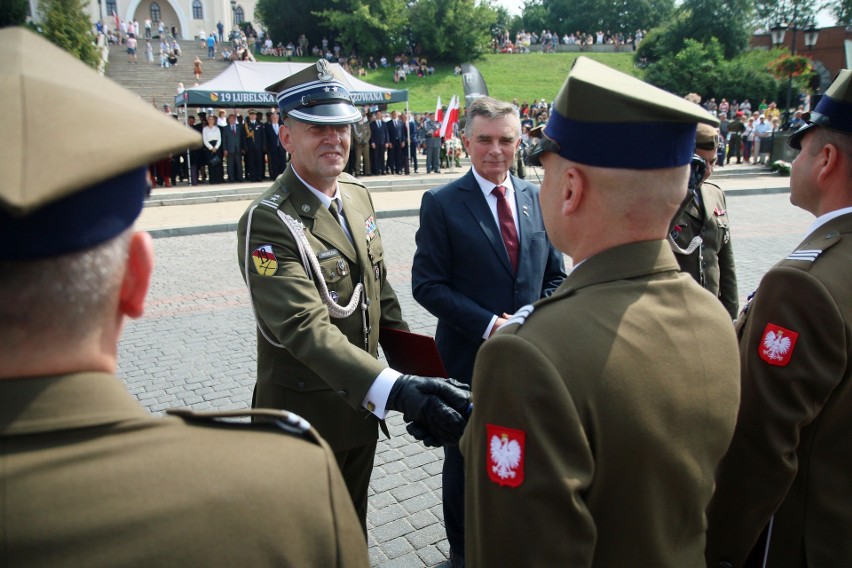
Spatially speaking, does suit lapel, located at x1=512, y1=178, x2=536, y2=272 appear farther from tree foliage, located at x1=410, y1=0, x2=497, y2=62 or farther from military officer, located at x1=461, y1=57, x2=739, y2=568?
tree foliage, located at x1=410, y1=0, x2=497, y2=62

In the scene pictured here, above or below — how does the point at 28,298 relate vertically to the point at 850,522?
above

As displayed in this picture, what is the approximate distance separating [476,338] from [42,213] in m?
2.37

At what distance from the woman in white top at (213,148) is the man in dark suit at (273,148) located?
1331 millimetres

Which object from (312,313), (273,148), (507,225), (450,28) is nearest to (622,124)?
(312,313)

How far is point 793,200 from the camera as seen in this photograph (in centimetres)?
239

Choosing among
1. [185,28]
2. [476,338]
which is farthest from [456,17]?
[476,338]

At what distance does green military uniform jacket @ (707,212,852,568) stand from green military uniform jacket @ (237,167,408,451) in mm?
1200

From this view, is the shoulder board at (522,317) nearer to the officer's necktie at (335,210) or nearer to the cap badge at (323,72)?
the officer's necktie at (335,210)

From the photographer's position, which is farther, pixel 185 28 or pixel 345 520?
pixel 185 28

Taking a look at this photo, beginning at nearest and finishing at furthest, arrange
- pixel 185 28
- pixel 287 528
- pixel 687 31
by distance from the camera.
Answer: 1. pixel 287 528
2. pixel 687 31
3. pixel 185 28

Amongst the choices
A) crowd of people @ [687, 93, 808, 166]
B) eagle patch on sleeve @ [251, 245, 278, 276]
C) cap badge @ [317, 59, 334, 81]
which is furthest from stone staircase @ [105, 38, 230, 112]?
eagle patch on sleeve @ [251, 245, 278, 276]

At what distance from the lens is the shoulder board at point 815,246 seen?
1.96m

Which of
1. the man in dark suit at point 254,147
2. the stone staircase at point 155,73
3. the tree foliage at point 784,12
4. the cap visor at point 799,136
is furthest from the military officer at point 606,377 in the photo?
the tree foliage at point 784,12

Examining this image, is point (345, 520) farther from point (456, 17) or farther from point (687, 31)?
point (456, 17)
